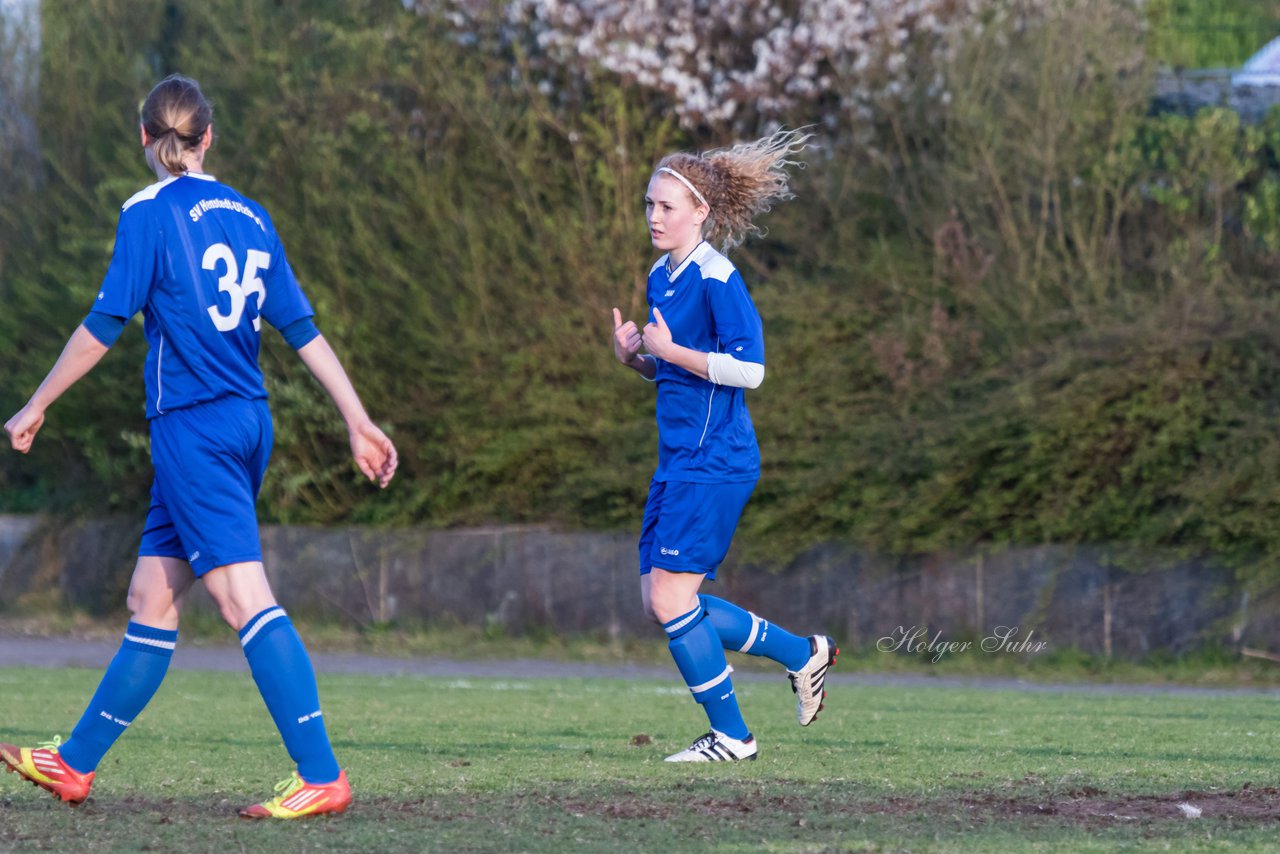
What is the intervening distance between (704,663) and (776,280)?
29.2 feet

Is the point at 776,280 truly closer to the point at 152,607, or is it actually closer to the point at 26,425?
the point at 152,607

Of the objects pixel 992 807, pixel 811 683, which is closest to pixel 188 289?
pixel 992 807

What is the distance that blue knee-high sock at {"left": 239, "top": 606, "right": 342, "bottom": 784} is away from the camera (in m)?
4.93

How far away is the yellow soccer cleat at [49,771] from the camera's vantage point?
5012mm

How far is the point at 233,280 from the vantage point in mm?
5070

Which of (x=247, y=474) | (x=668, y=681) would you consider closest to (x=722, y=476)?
(x=247, y=474)

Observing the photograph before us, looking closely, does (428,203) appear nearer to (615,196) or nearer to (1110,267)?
(615,196)

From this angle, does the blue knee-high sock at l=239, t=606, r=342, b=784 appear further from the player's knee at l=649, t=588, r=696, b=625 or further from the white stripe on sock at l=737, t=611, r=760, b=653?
the white stripe on sock at l=737, t=611, r=760, b=653

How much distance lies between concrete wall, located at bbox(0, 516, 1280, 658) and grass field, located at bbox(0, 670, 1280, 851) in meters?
2.69

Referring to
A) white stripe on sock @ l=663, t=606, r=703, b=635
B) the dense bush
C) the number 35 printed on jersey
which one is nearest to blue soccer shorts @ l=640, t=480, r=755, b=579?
white stripe on sock @ l=663, t=606, r=703, b=635

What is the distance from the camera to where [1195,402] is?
1235 cm

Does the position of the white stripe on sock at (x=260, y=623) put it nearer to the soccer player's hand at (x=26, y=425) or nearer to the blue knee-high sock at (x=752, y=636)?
the soccer player's hand at (x=26, y=425)

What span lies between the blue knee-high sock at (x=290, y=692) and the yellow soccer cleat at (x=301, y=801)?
26mm

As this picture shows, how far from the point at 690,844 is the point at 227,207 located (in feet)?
7.35
